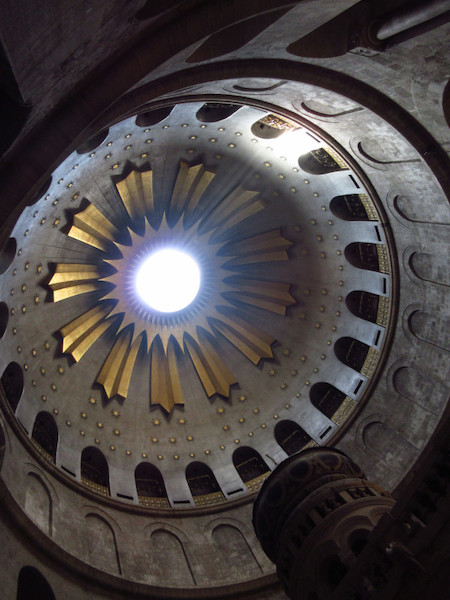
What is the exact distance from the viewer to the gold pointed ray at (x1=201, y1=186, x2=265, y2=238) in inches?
677

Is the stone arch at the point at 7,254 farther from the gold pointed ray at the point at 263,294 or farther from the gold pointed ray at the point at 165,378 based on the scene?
the gold pointed ray at the point at 263,294

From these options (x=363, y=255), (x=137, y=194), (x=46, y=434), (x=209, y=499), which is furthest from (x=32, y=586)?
(x=363, y=255)

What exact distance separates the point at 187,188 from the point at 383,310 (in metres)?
7.81

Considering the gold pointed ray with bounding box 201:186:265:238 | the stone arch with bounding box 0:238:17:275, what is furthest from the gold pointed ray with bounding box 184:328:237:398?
the stone arch with bounding box 0:238:17:275

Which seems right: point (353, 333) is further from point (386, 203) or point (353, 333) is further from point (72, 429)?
point (72, 429)

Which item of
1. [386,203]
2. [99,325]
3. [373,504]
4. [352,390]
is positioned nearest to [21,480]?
[99,325]

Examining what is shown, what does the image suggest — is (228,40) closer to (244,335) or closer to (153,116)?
(153,116)

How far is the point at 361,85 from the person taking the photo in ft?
32.2

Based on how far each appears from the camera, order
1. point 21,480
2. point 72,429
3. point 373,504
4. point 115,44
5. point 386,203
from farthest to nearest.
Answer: point 72,429
point 386,203
point 21,480
point 373,504
point 115,44

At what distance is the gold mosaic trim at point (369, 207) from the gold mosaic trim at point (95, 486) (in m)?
11.7

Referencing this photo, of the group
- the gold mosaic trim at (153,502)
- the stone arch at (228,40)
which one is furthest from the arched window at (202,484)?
the stone arch at (228,40)

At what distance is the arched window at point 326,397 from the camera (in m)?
17.0

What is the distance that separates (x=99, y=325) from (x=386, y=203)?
1083 cm

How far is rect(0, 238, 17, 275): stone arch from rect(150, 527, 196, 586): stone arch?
9.10 metres
